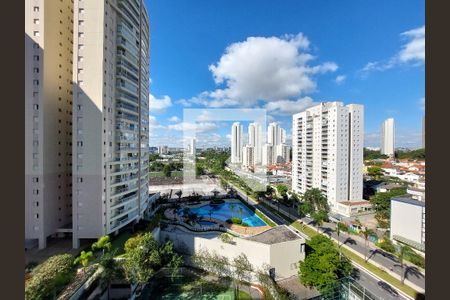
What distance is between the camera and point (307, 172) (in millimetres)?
16281

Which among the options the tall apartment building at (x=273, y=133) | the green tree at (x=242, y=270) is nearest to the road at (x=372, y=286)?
the green tree at (x=242, y=270)

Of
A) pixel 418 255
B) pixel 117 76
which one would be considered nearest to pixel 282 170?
pixel 418 255

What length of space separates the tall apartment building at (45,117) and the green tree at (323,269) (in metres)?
8.72

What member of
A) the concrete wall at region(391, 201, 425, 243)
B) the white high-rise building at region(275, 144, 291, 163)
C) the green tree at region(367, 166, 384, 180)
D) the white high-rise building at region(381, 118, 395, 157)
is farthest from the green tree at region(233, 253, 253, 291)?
the white high-rise building at region(275, 144, 291, 163)

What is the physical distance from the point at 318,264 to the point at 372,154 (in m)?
23.0

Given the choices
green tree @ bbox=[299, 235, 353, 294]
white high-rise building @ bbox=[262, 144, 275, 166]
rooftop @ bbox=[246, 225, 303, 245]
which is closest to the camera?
green tree @ bbox=[299, 235, 353, 294]

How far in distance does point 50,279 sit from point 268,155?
20579 millimetres

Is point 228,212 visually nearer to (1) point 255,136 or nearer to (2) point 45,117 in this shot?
(1) point 255,136

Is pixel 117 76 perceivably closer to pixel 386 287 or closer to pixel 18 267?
pixel 18 267

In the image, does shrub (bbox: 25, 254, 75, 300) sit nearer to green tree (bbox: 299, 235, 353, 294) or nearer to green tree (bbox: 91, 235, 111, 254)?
green tree (bbox: 91, 235, 111, 254)

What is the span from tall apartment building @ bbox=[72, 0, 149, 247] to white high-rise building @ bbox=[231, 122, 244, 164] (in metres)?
7.60

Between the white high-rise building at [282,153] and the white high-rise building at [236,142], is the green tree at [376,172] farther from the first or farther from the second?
the white high-rise building at [236,142]

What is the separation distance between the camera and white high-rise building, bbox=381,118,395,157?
17422 mm

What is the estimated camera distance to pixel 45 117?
677 centimetres
